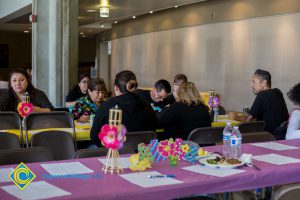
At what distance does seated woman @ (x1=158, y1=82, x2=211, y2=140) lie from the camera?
4675mm

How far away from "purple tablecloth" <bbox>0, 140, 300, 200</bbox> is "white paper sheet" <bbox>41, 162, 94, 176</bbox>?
0.04m

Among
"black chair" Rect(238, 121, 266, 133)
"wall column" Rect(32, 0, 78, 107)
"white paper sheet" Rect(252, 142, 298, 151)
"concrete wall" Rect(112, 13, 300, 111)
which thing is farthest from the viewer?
"concrete wall" Rect(112, 13, 300, 111)

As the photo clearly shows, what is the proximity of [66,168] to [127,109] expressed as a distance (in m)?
1.50

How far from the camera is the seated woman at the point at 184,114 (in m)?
4.68

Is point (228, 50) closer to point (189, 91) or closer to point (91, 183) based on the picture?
point (189, 91)

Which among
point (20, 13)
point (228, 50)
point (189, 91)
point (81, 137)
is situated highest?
point (20, 13)

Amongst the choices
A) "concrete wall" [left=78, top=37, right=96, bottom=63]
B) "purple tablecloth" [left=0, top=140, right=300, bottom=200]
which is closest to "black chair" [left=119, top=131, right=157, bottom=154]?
"purple tablecloth" [left=0, top=140, right=300, bottom=200]

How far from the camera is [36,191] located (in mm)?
2266

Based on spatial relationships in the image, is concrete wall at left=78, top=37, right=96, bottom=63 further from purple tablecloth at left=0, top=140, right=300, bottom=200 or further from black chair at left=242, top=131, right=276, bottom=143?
purple tablecloth at left=0, top=140, right=300, bottom=200

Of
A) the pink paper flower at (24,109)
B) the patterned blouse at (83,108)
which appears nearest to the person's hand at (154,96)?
the patterned blouse at (83,108)

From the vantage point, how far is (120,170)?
2.69 meters

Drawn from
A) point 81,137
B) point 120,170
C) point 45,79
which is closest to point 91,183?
point 120,170

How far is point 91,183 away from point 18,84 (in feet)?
11.0

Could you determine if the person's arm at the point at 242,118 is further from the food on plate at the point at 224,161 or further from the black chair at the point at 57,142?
the food on plate at the point at 224,161
